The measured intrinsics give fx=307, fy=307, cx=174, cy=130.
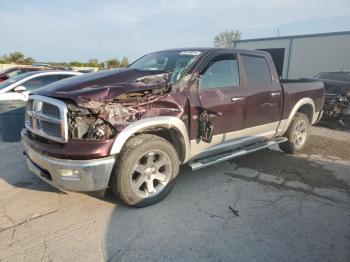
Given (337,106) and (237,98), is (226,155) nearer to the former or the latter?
(237,98)

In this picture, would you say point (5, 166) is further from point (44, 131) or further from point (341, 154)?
point (341, 154)

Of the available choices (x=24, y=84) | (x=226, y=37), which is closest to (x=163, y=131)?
(x=24, y=84)

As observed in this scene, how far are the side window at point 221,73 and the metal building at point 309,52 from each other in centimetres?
1582

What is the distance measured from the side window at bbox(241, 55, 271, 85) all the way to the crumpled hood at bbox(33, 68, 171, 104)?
4.95 feet

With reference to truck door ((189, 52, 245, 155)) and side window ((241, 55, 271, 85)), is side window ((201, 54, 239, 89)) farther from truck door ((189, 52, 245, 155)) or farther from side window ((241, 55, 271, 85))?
side window ((241, 55, 271, 85))

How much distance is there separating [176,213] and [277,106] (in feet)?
8.93

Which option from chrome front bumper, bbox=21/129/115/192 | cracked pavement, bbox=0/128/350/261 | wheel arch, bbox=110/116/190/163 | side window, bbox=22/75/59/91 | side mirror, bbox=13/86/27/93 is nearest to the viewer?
cracked pavement, bbox=0/128/350/261

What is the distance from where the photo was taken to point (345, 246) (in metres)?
2.96

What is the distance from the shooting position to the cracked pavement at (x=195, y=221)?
285 centimetres

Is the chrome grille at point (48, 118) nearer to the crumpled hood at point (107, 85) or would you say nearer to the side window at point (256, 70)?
the crumpled hood at point (107, 85)

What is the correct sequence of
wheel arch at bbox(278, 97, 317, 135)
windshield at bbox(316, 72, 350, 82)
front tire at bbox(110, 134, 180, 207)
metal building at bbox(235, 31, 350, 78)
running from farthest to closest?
metal building at bbox(235, 31, 350, 78) < windshield at bbox(316, 72, 350, 82) < wheel arch at bbox(278, 97, 317, 135) < front tire at bbox(110, 134, 180, 207)

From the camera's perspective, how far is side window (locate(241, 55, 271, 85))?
4723 mm

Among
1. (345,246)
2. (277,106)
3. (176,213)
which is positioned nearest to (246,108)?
(277,106)

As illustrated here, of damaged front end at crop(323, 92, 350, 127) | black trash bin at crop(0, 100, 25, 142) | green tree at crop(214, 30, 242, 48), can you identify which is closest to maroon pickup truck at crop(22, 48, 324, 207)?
black trash bin at crop(0, 100, 25, 142)
